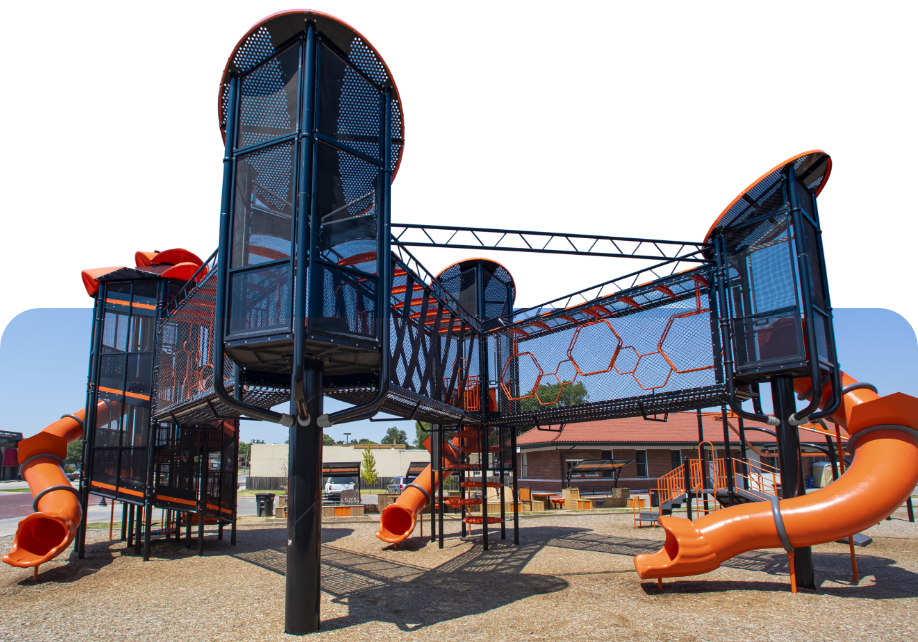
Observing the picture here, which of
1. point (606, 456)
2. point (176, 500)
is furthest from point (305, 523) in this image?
point (606, 456)

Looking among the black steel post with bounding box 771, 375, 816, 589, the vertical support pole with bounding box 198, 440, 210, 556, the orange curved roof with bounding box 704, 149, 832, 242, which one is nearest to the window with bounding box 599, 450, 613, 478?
the black steel post with bounding box 771, 375, 816, 589

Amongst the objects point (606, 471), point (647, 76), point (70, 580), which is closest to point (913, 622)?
point (647, 76)

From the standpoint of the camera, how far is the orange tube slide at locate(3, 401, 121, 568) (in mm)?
10609

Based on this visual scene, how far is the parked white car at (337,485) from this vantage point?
32531 millimetres

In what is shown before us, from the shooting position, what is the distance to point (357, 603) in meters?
8.34

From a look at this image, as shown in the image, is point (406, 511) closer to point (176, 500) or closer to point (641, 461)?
point (176, 500)

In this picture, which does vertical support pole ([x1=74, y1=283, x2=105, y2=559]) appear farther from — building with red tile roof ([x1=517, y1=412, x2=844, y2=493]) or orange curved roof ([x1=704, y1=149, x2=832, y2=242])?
building with red tile roof ([x1=517, y1=412, x2=844, y2=493])

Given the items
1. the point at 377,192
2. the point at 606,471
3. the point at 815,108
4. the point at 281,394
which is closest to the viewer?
the point at 377,192

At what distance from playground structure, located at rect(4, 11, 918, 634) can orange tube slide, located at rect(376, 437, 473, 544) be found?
0.05m

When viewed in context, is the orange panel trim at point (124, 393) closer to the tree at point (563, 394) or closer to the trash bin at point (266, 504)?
the tree at point (563, 394)

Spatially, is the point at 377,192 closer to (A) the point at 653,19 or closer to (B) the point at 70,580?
(A) the point at 653,19

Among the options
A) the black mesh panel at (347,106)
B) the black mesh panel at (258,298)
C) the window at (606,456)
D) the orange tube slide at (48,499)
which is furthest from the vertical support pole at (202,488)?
the window at (606,456)

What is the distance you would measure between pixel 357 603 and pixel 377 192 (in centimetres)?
600

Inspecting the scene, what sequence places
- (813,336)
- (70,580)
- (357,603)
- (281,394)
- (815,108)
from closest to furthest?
(357,603) → (813,336) → (281,394) → (70,580) → (815,108)
